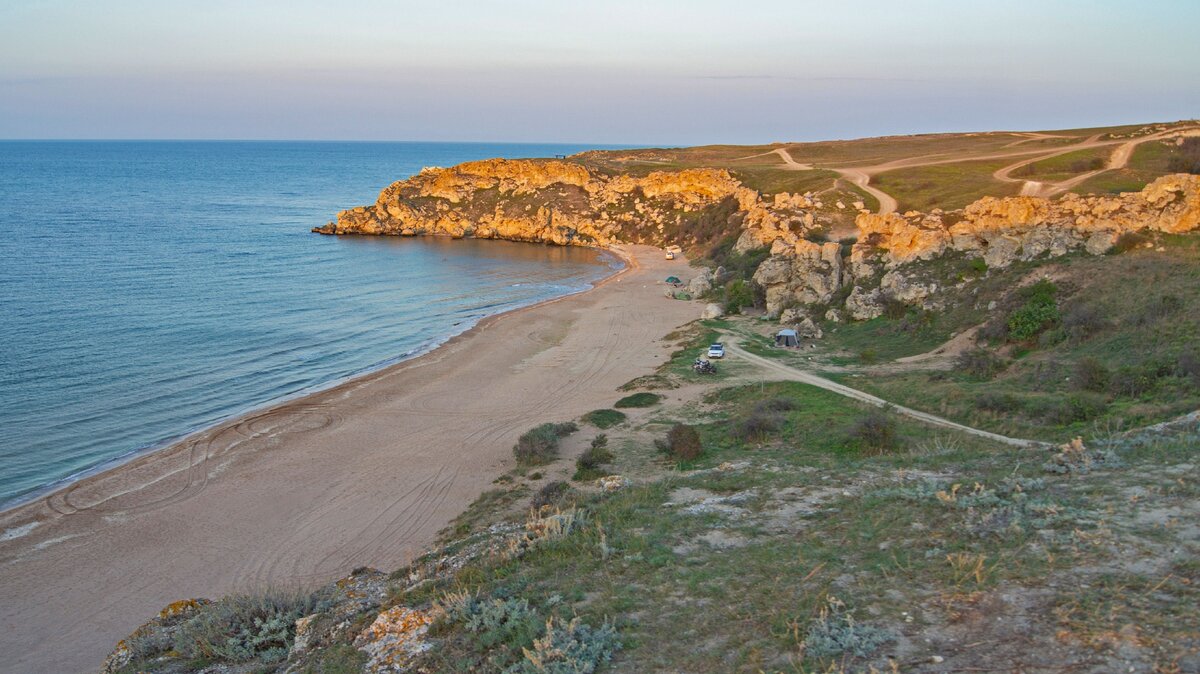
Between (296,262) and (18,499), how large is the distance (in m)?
46.7

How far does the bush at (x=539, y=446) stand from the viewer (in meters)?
21.6

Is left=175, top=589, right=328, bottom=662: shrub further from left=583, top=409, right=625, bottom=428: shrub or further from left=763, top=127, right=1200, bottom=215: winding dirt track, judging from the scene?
left=763, top=127, right=1200, bottom=215: winding dirt track

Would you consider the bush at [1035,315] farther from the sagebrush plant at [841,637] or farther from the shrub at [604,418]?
the sagebrush plant at [841,637]

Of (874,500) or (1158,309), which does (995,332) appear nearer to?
(1158,309)

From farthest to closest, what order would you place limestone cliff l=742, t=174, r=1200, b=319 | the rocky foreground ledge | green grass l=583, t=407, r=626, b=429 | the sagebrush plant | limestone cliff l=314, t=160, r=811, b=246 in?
limestone cliff l=314, t=160, r=811, b=246 < the rocky foreground ledge < limestone cliff l=742, t=174, r=1200, b=319 < green grass l=583, t=407, r=626, b=429 < the sagebrush plant

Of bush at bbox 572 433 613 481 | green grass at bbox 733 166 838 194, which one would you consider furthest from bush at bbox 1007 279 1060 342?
green grass at bbox 733 166 838 194

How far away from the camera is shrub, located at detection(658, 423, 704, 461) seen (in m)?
19.4

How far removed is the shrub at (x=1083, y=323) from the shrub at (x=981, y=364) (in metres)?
2.47

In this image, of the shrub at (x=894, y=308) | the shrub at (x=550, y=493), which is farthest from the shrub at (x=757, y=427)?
the shrub at (x=894, y=308)

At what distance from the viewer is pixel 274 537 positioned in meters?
19.0

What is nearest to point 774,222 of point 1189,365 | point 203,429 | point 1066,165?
point 1066,165

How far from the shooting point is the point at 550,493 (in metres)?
17.5

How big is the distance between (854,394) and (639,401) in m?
7.99

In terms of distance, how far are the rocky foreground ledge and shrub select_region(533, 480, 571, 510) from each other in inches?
906
